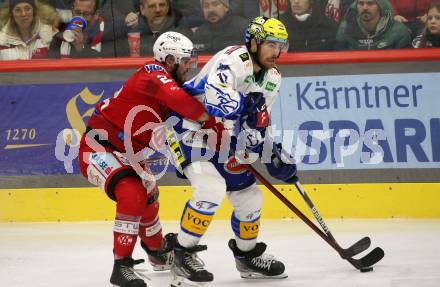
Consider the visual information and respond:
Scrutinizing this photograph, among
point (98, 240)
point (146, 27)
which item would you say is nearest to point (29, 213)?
point (98, 240)

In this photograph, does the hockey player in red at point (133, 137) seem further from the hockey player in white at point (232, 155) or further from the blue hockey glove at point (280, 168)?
the blue hockey glove at point (280, 168)

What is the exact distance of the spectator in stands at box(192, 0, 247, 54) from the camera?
6926mm

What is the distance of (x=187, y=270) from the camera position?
4.63m

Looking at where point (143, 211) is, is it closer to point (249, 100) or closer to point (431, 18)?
point (249, 100)

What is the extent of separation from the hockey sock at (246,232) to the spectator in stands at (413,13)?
2451 mm

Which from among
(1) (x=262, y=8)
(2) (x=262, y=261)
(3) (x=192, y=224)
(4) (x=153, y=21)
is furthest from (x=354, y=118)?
(3) (x=192, y=224)

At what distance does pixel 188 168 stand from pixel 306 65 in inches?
90.5

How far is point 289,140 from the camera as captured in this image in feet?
22.2

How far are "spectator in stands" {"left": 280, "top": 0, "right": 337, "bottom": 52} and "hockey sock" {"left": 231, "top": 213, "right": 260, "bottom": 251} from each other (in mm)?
2238

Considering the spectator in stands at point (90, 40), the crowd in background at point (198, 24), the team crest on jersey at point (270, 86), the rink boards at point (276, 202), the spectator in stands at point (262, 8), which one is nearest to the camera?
the team crest on jersey at point (270, 86)

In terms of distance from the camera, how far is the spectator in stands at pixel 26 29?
280 inches

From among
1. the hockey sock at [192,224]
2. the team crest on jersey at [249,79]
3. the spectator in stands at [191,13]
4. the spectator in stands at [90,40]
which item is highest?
the team crest on jersey at [249,79]

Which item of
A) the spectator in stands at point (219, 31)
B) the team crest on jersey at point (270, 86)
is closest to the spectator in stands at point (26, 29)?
the spectator in stands at point (219, 31)

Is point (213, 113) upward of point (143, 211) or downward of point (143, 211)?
upward
